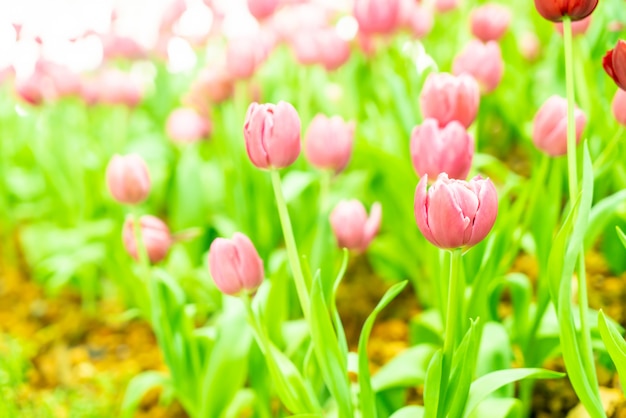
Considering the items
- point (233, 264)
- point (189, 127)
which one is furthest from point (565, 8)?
point (189, 127)

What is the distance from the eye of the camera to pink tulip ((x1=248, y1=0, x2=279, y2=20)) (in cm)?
158

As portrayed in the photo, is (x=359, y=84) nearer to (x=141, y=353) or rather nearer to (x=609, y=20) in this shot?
(x=609, y=20)

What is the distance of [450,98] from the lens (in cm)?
81

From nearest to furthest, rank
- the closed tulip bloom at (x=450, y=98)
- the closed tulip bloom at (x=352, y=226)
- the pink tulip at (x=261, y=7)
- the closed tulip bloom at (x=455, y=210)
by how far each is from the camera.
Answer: the closed tulip bloom at (x=455, y=210), the closed tulip bloom at (x=450, y=98), the closed tulip bloom at (x=352, y=226), the pink tulip at (x=261, y=7)

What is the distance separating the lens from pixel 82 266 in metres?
1.64

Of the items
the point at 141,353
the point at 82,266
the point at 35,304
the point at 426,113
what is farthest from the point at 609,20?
the point at 35,304

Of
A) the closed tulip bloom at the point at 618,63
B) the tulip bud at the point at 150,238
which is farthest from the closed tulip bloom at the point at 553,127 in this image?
the tulip bud at the point at 150,238

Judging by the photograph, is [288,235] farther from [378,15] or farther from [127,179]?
[378,15]

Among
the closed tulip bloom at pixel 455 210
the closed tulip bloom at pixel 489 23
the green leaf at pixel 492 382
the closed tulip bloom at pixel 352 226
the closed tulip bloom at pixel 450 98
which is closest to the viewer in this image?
the closed tulip bloom at pixel 455 210

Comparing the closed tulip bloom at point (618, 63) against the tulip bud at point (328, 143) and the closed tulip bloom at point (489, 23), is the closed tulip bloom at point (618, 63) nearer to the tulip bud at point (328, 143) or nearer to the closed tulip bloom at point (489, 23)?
the tulip bud at point (328, 143)

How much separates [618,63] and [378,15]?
0.65 m

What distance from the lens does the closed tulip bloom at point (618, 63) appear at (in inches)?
26.1

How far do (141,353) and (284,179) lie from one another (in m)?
0.48

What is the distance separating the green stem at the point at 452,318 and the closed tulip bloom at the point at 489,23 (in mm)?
607
